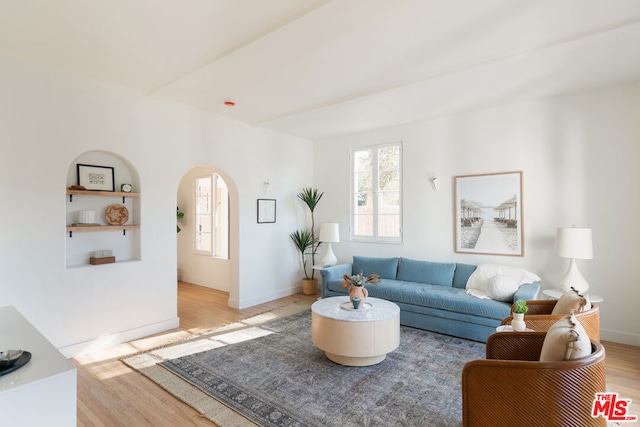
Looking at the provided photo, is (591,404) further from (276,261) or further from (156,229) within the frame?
(276,261)

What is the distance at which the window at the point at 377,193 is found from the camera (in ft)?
17.7

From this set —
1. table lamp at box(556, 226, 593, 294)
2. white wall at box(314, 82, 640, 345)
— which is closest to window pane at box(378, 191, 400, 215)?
white wall at box(314, 82, 640, 345)

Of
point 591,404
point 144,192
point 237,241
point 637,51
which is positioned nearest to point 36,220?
point 144,192

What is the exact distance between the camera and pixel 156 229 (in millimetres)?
4105

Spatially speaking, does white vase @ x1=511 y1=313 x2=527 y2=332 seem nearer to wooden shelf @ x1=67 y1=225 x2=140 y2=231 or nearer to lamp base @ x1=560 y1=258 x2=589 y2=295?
lamp base @ x1=560 y1=258 x2=589 y2=295

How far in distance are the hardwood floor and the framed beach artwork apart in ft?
4.95

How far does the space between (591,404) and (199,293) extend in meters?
5.77

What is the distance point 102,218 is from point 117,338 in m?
1.36

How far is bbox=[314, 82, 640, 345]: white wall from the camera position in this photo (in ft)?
12.0

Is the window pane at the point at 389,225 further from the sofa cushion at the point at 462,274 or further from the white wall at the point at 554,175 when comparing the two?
the sofa cushion at the point at 462,274

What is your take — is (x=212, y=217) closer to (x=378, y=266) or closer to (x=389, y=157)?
(x=378, y=266)

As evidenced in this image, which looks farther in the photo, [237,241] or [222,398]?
[237,241]

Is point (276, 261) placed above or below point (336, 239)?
below

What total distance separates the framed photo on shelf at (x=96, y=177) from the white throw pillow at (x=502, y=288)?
14.8 ft
